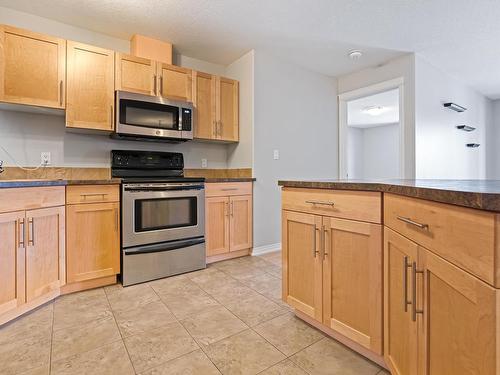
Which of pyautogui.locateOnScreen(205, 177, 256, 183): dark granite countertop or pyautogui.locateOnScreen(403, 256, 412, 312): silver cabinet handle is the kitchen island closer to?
pyautogui.locateOnScreen(403, 256, 412, 312): silver cabinet handle

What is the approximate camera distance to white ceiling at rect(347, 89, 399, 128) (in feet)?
16.6

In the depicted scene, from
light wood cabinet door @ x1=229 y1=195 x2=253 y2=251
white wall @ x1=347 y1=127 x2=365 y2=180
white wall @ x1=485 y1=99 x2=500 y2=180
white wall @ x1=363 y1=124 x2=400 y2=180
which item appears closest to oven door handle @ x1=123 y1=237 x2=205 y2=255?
light wood cabinet door @ x1=229 y1=195 x2=253 y2=251

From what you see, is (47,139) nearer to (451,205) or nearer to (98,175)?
(98,175)

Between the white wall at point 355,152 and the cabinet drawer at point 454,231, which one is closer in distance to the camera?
the cabinet drawer at point 454,231

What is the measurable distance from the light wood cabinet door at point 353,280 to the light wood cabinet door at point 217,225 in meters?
1.62

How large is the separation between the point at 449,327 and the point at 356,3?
249 cm

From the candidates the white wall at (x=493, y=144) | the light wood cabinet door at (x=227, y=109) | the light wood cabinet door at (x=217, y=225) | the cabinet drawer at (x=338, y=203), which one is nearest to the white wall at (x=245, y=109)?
the light wood cabinet door at (x=227, y=109)

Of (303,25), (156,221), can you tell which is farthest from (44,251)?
(303,25)

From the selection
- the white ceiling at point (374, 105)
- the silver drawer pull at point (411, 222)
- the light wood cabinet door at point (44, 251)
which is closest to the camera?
the silver drawer pull at point (411, 222)

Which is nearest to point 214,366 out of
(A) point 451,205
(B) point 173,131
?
(A) point 451,205

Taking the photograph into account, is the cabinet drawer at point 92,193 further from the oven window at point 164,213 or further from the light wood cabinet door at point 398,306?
the light wood cabinet door at point 398,306

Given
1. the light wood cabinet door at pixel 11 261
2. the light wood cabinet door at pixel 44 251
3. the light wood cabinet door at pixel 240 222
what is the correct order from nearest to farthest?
the light wood cabinet door at pixel 11 261, the light wood cabinet door at pixel 44 251, the light wood cabinet door at pixel 240 222

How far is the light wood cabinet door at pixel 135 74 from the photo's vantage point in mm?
2598

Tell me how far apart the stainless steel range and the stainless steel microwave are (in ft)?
1.10
